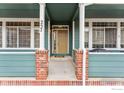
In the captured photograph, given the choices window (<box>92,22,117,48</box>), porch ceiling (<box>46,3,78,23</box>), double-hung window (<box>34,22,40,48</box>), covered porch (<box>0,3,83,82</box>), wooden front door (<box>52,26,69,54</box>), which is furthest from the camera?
wooden front door (<box>52,26,69,54</box>)

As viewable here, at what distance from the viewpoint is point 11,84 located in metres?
8.38

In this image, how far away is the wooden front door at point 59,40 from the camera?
62.3ft

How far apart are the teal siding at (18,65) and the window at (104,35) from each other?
6352mm

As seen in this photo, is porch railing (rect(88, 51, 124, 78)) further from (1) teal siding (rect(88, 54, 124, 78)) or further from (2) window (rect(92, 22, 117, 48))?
(2) window (rect(92, 22, 117, 48))

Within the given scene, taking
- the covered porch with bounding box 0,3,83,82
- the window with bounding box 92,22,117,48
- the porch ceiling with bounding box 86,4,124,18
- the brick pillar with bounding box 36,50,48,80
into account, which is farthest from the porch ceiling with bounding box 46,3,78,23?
the brick pillar with bounding box 36,50,48,80

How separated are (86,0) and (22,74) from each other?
3915mm

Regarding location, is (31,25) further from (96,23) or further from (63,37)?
(63,37)

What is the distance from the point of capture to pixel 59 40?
19344 millimetres

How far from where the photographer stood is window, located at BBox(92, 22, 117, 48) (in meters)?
14.1

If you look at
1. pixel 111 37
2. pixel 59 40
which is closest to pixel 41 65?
pixel 111 37

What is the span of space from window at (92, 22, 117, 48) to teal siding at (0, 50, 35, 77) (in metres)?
6.35

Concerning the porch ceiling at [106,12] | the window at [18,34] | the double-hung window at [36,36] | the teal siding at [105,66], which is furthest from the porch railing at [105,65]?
the window at [18,34]

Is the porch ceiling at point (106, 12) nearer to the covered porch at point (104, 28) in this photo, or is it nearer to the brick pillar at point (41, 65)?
the covered porch at point (104, 28)

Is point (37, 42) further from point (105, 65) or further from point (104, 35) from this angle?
point (105, 65)
